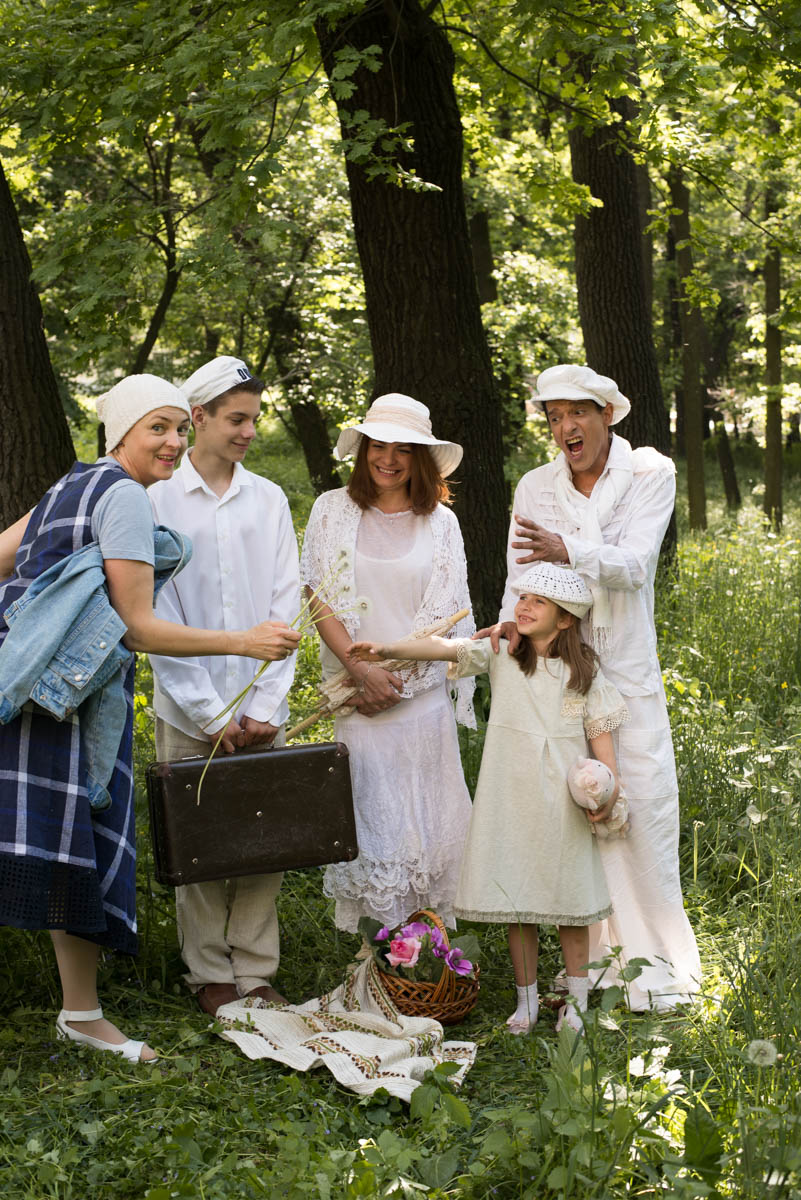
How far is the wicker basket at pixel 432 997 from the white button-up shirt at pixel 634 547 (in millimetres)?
1206

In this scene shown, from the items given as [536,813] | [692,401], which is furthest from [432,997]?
[692,401]

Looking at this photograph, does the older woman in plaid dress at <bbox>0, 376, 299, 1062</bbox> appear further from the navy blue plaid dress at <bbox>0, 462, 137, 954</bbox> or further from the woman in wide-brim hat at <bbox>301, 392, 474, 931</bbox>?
the woman in wide-brim hat at <bbox>301, 392, 474, 931</bbox>

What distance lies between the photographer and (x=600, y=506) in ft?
14.9

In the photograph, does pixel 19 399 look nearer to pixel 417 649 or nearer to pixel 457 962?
pixel 417 649

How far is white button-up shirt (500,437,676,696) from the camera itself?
4477 millimetres

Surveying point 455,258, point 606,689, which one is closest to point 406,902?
point 606,689

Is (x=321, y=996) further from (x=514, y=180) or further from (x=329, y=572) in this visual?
(x=514, y=180)

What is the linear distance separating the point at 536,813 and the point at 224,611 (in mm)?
1332

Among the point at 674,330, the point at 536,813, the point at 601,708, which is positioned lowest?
the point at 536,813

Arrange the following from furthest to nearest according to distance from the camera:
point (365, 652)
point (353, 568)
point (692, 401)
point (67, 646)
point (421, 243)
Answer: point (692, 401)
point (421, 243)
point (353, 568)
point (365, 652)
point (67, 646)

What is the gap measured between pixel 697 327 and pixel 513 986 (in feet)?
45.4

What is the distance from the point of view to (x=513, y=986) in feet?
15.7

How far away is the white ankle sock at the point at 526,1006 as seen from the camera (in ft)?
14.1

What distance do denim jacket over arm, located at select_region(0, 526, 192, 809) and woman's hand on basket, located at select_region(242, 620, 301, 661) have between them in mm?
375
